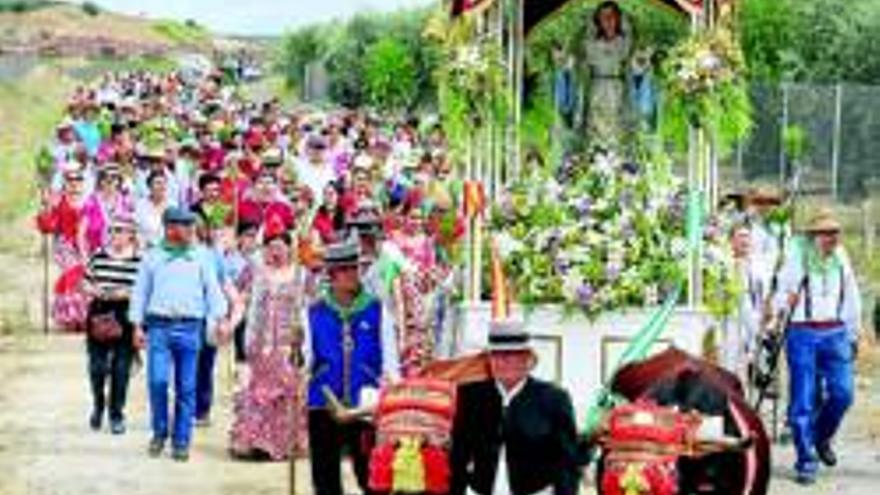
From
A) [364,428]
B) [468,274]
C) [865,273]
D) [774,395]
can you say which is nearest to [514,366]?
[364,428]

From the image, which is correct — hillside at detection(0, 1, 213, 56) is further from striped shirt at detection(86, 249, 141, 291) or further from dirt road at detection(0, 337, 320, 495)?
striped shirt at detection(86, 249, 141, 291)

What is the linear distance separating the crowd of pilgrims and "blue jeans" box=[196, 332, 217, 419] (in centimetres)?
2

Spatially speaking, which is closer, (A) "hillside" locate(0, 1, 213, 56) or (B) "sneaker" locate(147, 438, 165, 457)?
(B) "sneaker" locate(147, 438, 165, 457)

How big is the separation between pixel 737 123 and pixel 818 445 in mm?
2514

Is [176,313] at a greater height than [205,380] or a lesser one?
greater

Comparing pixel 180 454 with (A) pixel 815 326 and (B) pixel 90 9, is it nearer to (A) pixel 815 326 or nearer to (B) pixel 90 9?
(A) pixel 815 326

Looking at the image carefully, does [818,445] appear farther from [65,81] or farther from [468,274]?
[65,81]

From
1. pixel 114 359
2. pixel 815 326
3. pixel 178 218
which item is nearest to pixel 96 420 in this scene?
pixel 114 359

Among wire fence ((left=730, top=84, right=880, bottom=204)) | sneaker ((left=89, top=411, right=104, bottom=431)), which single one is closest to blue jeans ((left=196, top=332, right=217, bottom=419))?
sneaker ((left=89, top=411, right=104, bottom=431))

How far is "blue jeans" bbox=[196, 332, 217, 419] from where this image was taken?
56.4 feet

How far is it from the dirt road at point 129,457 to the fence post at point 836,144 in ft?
43.1

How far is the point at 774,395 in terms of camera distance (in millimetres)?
17047

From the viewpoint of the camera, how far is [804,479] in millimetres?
15539

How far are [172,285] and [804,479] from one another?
4397 mm
